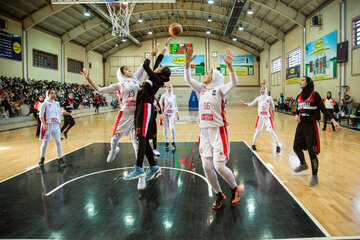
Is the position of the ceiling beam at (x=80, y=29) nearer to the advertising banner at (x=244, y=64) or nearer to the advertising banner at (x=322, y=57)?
the advertising banner at (x=244, y=64)

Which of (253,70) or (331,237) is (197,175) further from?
(253,70)

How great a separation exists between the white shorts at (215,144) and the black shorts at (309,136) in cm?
200

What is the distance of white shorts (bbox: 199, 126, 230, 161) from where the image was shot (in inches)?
135

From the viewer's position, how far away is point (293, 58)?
74.2 feet

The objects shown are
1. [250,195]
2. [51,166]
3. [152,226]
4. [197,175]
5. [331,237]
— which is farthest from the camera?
[51,166]

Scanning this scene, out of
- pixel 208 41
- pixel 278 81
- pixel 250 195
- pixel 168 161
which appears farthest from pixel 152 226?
pixel 208 41

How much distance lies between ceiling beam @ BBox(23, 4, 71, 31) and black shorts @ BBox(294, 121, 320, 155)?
1973cm

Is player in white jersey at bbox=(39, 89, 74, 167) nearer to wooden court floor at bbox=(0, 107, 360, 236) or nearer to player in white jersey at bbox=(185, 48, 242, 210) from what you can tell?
wooden court floor at bbox=(0, 107, 360, 236)

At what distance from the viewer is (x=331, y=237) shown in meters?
2.78

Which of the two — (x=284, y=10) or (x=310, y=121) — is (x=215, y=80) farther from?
(x=284, y=10)

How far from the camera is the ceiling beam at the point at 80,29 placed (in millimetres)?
23781

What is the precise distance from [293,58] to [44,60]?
22626mm

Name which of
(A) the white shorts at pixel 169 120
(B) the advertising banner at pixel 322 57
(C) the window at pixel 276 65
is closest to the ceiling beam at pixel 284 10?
(B) the advertising banner at pixel 322 57

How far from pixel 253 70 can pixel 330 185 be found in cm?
3083
